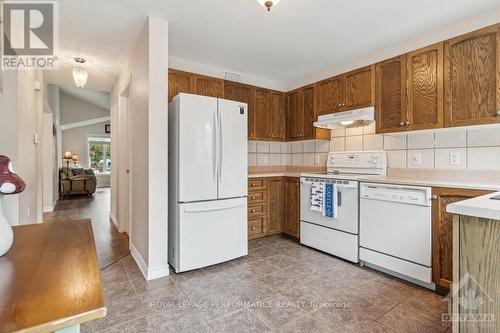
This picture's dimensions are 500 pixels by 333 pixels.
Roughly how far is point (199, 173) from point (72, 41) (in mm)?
2092

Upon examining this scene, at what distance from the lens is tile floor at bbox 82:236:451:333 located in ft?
5.60

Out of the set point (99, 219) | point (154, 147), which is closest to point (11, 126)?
point (154, 147)

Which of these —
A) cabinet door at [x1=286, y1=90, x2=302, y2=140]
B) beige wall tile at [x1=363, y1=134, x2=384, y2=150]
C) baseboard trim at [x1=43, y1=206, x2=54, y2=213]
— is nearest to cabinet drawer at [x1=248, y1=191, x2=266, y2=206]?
cabinet door at [x1=286, y1=90, x2=302, y2=140]

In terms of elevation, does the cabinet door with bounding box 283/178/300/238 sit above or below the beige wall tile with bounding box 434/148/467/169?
below

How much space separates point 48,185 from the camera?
17.5 ft

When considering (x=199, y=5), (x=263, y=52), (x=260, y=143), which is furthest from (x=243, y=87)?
(x=199, y=5)

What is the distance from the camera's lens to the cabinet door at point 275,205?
357cm

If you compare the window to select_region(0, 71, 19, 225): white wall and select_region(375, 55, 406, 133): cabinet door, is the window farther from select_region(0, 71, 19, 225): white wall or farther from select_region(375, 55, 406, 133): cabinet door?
select_region(375, 55, 406, 133): cabinet door

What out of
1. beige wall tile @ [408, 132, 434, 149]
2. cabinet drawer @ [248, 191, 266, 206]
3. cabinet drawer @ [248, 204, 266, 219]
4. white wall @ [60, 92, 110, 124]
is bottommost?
cabinet drawer @ [248, 204, 266, 219]

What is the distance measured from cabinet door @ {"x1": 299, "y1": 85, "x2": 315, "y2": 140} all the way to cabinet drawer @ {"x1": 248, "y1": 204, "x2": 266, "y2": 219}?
1.17 m

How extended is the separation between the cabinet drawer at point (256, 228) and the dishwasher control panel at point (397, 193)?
141 cm

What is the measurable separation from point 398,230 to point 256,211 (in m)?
1.69

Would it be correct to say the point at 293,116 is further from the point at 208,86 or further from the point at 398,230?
the point at 398,230

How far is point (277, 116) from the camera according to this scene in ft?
12.9
